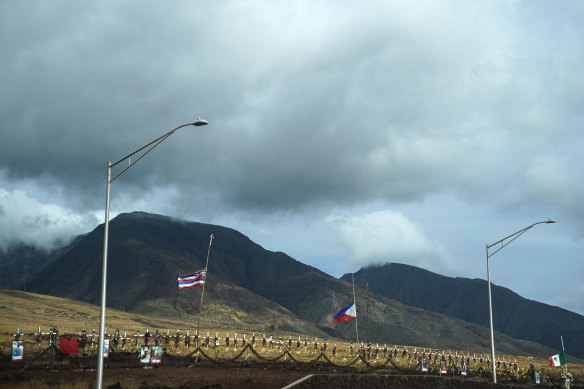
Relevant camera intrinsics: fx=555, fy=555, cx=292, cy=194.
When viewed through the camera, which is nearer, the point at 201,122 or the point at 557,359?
the point at 201,122

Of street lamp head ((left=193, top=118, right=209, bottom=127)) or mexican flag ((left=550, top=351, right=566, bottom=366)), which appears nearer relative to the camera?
street lamp head ((left=193, top=118, right=209, bottom=127))

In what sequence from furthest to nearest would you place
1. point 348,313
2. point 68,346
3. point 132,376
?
point 348,313, point 68,346, point 132,376

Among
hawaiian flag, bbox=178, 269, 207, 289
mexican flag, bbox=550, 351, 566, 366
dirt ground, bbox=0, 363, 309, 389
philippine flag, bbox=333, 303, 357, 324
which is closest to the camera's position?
dirt ground, bbox=0, 363, 309, 389

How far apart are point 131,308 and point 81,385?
6841 inches

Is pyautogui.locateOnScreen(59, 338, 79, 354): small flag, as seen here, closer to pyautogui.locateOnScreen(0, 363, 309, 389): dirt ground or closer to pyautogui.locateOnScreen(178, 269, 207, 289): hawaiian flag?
pyautogui.locateOnScreen(0, 363, 309, 389): dirt ground

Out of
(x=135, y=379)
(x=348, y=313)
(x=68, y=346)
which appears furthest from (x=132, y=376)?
(x=348, y=313)

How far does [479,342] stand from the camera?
19900 centimetres

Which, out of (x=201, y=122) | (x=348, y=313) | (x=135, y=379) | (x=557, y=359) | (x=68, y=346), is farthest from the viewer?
(x=348, y=313)

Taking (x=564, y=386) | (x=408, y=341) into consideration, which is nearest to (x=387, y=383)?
(x=564, y=386)

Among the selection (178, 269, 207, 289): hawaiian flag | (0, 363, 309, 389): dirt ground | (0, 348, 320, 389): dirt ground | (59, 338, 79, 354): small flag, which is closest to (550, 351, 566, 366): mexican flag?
(0, 348, 320, 389): dirt ground

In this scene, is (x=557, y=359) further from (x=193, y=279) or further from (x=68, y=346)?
(x=68, y=346)

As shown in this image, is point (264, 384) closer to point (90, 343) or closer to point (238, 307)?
point (90, 343)

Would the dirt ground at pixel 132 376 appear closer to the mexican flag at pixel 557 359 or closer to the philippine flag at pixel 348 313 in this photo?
the philippine flag at pixel 348 313

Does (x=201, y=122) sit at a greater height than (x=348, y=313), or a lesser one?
greater
